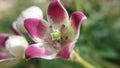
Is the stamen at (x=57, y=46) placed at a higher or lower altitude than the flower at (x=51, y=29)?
lower

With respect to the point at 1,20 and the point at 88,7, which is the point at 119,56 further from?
the point at 1,20

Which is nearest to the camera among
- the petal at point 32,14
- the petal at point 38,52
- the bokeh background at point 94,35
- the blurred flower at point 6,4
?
the petal at point 38,52

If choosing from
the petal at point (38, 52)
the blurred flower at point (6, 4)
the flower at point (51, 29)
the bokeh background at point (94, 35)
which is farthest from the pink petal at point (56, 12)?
the blurred flower at point (6, 4)

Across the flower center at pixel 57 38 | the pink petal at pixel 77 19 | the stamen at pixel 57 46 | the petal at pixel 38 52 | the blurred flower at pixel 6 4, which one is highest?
the blurred flower at pixel 6 4

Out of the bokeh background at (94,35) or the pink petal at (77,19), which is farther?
the bokeh background at (94,35)

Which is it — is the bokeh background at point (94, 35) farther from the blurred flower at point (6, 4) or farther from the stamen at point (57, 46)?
the stamen at point (57, 46)

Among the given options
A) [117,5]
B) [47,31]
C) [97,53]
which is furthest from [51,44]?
[117,5]

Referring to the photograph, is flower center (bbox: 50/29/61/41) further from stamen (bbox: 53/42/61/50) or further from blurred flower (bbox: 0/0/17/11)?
blurred flower (bbox: 0/0/17/11)

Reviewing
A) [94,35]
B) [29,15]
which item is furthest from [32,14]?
[94,35]

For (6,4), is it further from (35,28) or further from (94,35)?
(35,28)
